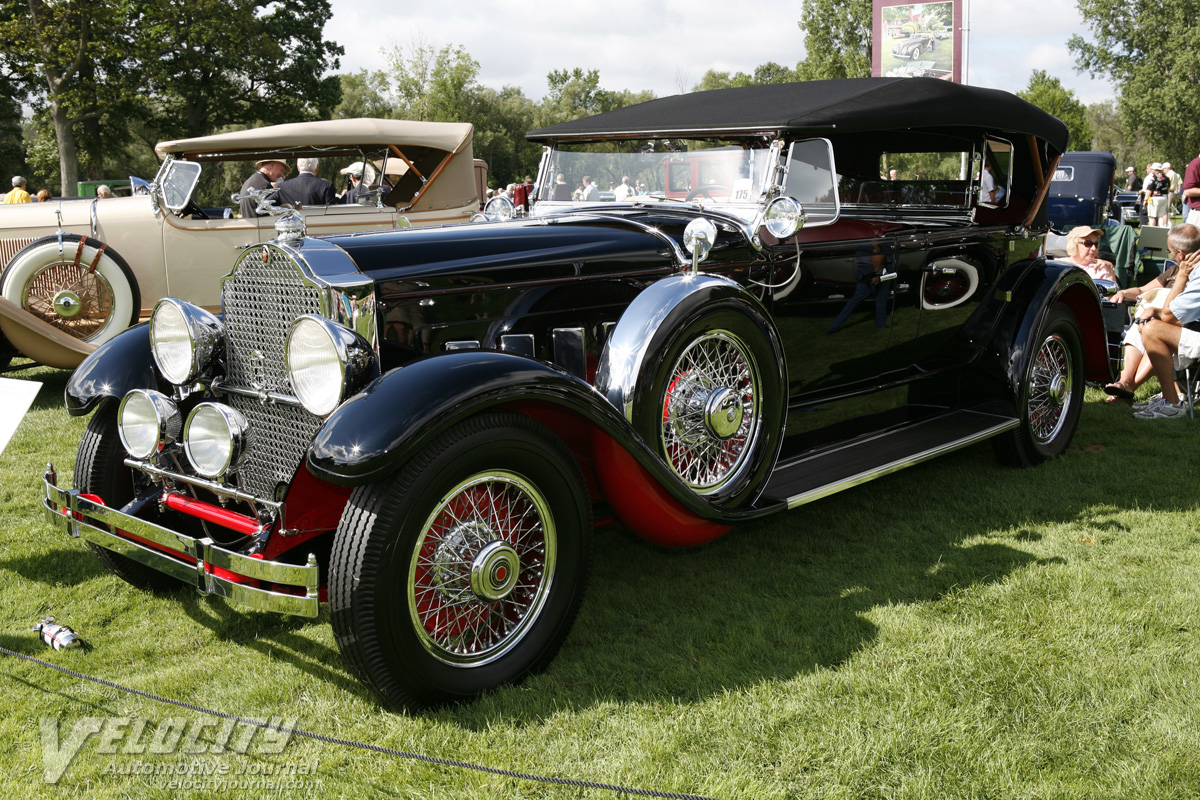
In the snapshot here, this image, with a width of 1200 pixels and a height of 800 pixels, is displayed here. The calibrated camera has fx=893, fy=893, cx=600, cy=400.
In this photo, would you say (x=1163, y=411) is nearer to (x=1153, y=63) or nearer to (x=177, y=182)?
(x=177, y=182)

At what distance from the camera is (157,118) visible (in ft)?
104

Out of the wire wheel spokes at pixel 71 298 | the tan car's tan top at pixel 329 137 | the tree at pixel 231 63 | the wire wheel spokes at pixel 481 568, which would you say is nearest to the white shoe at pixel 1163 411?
the wire wheel spokes at pixel 481 568

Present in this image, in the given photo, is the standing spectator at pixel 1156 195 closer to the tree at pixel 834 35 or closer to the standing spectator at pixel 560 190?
the standing spectator at pixel 560 190

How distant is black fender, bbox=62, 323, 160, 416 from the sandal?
21.5ft

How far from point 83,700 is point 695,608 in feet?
6.95

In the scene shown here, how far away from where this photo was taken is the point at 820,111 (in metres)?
3.90

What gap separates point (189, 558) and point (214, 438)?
1.32ft

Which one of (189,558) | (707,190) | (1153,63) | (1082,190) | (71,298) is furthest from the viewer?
(1153,63)

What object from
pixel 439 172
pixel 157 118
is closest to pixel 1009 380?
pixel 439 172

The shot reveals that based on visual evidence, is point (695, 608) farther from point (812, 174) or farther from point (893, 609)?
point (812, 174)

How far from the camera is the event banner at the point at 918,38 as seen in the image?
14.2m

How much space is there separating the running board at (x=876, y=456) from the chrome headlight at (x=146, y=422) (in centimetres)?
221

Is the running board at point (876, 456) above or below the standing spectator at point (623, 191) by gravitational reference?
below

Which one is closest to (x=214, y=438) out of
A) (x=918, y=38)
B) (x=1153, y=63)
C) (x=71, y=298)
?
(x=71, y=298)
